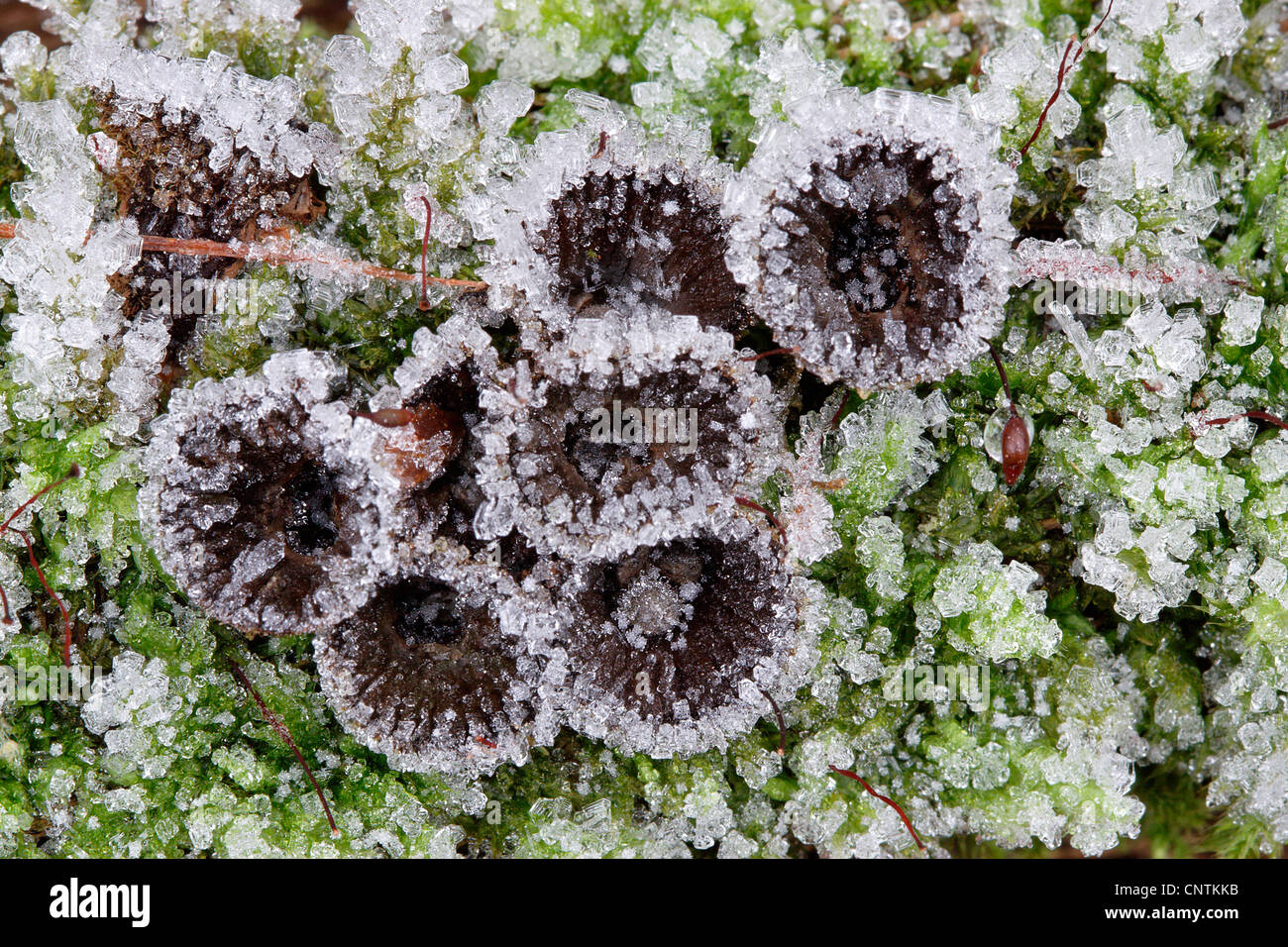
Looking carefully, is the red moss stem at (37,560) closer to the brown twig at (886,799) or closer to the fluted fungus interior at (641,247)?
the fluted fungus interior at (641,247)

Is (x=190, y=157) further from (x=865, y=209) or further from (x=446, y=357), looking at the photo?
(x=865, y=209)

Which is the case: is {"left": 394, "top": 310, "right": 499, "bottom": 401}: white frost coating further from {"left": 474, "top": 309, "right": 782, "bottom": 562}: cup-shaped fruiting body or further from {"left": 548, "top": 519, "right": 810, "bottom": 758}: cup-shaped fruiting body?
{"left": 548, "top": 519, "right": 810, "bottom": 758}: cup-shaped fruiting body

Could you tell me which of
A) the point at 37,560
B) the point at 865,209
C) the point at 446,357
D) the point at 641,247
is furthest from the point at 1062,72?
the point at 37,560

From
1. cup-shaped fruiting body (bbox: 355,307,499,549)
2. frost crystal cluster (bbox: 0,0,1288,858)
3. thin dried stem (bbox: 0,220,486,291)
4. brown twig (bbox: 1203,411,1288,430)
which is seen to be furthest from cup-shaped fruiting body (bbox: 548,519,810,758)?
brown twig (bbox: 1203,411,1288,430)

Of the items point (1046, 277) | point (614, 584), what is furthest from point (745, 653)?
point (1046, 277)

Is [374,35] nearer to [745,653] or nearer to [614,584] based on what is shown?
[614,584]

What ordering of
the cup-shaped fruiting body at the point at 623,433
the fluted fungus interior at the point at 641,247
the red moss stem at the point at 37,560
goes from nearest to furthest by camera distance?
1. the cup-shaped fruiting body at the point at 623,433
2. the fluted fungus interior at the point at 641,247
3. the red moss stem at the point at 37,560

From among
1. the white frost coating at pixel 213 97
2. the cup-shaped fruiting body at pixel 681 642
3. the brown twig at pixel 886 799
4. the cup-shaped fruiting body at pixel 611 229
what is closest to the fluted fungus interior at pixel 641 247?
the cup-shaped fruiting body at pixel 611 229
